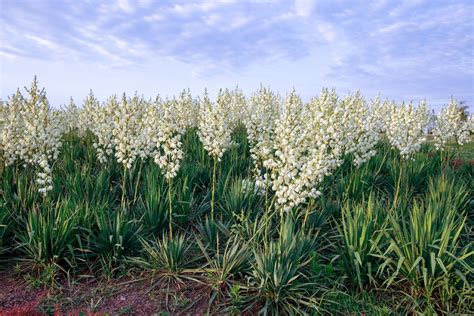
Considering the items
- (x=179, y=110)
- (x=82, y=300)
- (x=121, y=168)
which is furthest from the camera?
(x=179, y=110)

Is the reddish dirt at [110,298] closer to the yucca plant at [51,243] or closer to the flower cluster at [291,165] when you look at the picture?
the yucca plant at [51,243]

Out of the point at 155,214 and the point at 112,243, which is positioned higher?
the point at 155,214

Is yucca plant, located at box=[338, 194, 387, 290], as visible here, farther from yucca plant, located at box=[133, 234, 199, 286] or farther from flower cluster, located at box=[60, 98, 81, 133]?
flower cluster, located at box=[60, 98, 81, 133]

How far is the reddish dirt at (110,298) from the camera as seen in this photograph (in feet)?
16.5

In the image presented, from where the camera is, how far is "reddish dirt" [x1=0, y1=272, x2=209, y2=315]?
197 inches

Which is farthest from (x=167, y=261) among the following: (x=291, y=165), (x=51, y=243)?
(x=291, y=165)

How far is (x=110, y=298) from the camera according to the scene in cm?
533

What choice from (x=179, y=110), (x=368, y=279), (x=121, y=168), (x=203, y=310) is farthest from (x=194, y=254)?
(x=179, y=110)

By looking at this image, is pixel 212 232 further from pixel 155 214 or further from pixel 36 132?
pixel 36 132

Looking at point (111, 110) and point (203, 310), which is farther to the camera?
point (111, 110)

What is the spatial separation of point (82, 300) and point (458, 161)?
11405mm

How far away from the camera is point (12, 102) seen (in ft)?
31.1

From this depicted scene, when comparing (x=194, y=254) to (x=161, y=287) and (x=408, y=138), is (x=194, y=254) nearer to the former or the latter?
(x=161, y=287)

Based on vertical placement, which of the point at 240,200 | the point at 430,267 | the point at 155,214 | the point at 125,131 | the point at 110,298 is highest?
the point at 125,131
